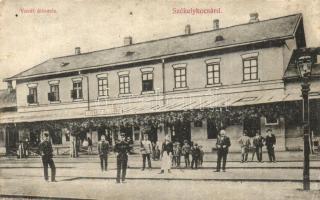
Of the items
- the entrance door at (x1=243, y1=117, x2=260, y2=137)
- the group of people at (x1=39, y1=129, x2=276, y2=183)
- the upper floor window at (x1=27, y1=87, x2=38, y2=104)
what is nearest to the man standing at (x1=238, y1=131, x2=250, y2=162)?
the group of people at (x1=39, y1=129, x2=276, y2=183)

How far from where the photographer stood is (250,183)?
8.01 metres

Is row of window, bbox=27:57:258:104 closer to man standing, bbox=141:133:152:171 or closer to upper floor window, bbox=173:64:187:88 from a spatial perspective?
upper floor window, bbox=173:64:187:88

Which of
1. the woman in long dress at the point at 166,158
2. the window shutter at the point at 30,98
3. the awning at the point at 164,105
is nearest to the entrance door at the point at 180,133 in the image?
the woman in long dress at the point at 166,158

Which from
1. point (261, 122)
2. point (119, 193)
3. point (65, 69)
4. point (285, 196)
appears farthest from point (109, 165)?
point (285, 196)

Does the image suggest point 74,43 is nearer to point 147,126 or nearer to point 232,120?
point 147,126

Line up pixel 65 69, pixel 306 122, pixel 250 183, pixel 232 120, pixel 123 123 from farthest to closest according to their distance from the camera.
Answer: pixel 65 69 < pixel 123 123 < pixel 232 120 < pixel 250 183 < pixel 306 122

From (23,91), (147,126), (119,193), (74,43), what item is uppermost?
(74,43)

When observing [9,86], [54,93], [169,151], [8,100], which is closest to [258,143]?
[169,151]

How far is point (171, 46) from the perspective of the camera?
34.2ft

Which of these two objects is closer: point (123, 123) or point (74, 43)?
point (74, 43)

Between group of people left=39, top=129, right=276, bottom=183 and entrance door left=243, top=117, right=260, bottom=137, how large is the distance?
13 centimetres

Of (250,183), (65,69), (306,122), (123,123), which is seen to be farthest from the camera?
(65,69)

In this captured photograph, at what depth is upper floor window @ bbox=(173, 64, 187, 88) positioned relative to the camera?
10.2 m

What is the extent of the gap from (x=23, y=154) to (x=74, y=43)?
3.39 meters
